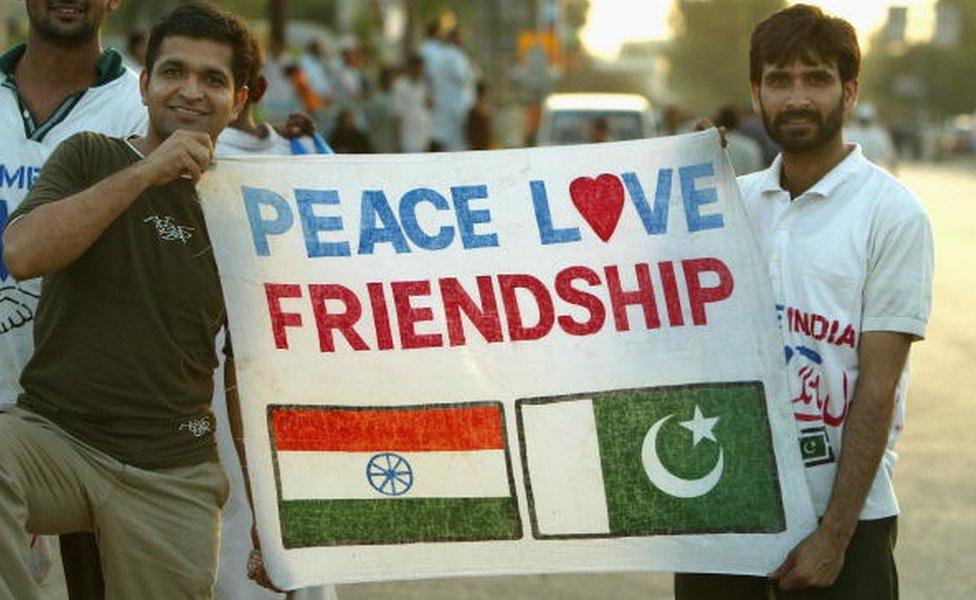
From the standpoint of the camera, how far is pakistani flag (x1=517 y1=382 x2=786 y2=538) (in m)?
4.44

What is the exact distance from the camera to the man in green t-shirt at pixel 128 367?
413 centimetres

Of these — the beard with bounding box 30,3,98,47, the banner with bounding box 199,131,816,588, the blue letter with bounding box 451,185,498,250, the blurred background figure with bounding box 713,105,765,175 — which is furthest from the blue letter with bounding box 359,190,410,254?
the blurred background figure with bounding box 713,105,765,175

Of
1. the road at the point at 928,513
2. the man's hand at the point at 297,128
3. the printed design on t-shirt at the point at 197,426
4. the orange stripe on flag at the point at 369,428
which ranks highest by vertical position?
the man's hand at the point at 297,128

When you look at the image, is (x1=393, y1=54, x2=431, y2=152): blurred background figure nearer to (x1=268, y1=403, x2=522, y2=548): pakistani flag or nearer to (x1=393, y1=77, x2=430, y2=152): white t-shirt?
(x1=393, y1=77, x2=430, y2=152): white t-shirt

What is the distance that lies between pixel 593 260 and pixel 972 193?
41155mm

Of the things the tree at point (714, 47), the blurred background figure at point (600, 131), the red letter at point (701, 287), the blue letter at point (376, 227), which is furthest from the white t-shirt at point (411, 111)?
the tree at point (714, 47)

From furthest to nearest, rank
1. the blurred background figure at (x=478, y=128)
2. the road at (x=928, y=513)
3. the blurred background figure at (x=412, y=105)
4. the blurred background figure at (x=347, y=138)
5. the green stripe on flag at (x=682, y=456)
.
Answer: the blurred background figure at (x=412, y=105), the blurred background figure at (x=478, y=128), the blurred background figure at (x=347, y=138), the road at (x=928, y=513), the green stripe on flag at (x=682, y=456)

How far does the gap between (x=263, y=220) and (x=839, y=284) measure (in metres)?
1.32

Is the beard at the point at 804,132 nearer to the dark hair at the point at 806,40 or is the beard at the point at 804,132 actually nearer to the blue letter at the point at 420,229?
the dark hair at the point at 806,40

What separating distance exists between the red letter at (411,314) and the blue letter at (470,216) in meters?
0.14

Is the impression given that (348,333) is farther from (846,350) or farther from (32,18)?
(32,18)

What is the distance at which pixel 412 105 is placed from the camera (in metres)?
24.9

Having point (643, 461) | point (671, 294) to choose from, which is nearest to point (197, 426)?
point (643, 461)

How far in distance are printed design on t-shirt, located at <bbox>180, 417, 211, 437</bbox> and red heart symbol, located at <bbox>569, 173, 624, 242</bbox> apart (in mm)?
990
